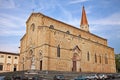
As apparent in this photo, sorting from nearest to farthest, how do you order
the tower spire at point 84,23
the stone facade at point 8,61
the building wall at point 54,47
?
1. the building wall at point 54,47
2. the stone facade at point 8,61
3. the tower spire at point 84,23

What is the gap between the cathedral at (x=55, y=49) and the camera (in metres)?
32.0

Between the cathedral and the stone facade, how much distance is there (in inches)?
404

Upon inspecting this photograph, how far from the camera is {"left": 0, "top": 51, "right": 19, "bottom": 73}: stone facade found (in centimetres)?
4800

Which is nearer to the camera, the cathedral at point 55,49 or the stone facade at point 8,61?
the cathedral at point 55,49

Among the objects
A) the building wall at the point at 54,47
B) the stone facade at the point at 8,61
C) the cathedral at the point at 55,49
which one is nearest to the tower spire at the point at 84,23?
the cathedral at the point at 55,49

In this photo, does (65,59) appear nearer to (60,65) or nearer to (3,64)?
(60,65)

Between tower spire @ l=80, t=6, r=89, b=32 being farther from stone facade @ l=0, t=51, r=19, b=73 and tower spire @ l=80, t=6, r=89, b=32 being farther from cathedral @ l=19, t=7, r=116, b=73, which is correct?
stone facade @ l=0, t=51, r=19, b=73

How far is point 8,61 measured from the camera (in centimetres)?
4947

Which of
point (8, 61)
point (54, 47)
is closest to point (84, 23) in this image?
point (54, 47)

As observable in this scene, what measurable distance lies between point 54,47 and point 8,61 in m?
23.7

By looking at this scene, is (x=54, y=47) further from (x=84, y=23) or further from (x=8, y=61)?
(x=84, y=23)

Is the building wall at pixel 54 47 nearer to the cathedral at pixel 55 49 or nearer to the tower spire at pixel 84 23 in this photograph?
the cathedral at pixel 55 49

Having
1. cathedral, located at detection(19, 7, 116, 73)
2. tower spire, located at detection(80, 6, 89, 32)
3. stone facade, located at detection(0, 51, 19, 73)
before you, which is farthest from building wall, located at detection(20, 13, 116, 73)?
stone facade, located at detection(0, 51, 19, 73)

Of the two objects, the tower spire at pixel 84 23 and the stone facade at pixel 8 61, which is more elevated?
the tower spire at pixel 84 23
